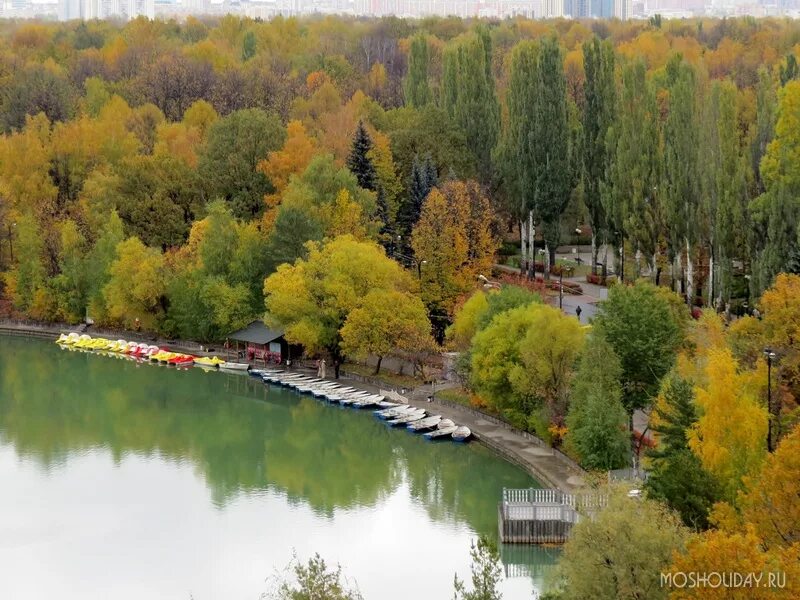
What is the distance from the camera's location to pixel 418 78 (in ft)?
201

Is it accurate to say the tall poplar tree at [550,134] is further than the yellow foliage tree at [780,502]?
Yes

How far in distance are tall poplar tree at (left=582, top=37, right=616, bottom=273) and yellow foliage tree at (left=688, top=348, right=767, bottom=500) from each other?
2269 centimetres

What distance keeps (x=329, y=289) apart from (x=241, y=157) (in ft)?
41.5

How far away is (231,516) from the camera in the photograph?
30.1m

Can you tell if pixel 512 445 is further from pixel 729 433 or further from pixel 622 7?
pixel 622 7

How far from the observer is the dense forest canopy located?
40438mm

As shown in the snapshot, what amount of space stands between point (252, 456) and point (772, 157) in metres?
16.4

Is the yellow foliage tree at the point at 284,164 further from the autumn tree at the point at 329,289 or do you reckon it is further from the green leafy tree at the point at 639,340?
the green leafy tree at the point at 639,340

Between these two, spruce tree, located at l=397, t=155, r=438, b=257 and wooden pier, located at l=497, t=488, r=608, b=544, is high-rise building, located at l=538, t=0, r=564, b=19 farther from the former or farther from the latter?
wooden pier, located at l=497, t=488, r=608, b=544

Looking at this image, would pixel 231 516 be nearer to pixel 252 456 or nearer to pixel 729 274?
pixel 252 456

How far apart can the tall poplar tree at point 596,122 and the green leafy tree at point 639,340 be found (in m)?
15.0

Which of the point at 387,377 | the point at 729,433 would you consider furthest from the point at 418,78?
the point at 729,433

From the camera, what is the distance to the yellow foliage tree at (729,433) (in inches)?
961

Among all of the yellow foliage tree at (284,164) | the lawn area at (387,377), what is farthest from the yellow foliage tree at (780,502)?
the yellow foliage tree at (284,164)
